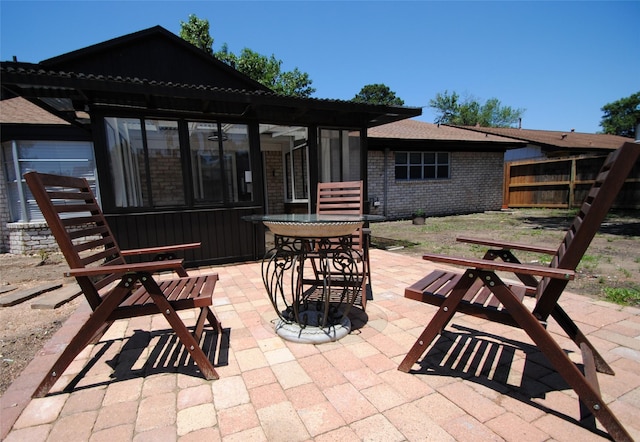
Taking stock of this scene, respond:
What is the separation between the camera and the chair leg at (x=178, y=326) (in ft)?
5.19

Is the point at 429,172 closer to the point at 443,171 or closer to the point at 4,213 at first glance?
the point at 443,171

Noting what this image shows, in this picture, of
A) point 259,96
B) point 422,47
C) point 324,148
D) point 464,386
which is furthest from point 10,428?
point 422,47

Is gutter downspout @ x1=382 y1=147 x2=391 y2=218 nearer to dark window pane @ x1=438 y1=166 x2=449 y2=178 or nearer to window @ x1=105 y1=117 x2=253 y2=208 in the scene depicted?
dark window pane @ x1=438 y1=166 x2=449 y2=178

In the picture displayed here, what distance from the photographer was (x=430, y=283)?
6.25 feet

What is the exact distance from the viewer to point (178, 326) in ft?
5.38

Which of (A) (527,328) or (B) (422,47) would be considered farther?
(B) (422,47)

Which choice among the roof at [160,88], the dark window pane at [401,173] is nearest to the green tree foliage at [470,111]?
the dark window pane at [401,173]

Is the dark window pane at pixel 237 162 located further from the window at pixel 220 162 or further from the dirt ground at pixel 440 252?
the dirt ground at pixel 440 252

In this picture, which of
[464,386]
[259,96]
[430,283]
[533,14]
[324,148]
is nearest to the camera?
[464,386]

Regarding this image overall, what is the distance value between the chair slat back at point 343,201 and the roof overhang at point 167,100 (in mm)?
1535

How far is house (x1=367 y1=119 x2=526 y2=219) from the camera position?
988cm

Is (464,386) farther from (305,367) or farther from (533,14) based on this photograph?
(533,14)

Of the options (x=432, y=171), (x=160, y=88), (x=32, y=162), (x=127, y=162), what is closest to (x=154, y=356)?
(x=160, y=88)

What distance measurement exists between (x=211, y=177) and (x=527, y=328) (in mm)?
4153
